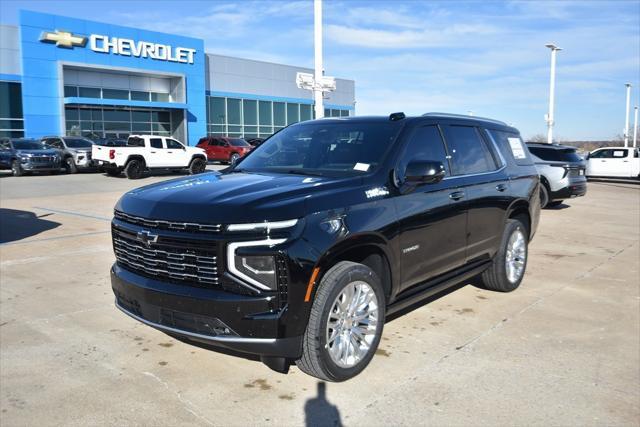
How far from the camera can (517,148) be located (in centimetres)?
644

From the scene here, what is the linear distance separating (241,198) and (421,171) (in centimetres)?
145

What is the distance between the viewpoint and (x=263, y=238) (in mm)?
3324

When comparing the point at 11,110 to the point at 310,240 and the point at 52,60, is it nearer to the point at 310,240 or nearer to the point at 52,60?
the point at 52,60

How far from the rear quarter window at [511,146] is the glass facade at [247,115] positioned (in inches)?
1455

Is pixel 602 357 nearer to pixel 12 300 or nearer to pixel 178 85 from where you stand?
pixel 12 300

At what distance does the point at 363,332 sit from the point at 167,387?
4.61 feet

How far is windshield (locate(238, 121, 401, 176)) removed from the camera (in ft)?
14.5

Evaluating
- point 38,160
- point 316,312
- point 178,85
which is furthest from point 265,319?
point 178,85

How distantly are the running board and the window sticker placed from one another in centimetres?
157

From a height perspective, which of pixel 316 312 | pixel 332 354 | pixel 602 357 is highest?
pixel 316 312

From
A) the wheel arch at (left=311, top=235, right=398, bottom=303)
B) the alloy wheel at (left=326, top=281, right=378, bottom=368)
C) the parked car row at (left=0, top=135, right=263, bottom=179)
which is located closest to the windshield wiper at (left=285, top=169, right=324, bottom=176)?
the wheel arch at (left=311, top=235, right=398, bottom=303)

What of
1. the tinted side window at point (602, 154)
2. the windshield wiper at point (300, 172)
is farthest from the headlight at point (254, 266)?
the tinted side window at point (602, 154)

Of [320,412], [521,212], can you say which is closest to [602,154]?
[521,212]

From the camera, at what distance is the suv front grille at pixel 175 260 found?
3.39 m
